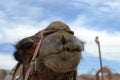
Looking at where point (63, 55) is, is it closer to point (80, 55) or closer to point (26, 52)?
point (80, 55)

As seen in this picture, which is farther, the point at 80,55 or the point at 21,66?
the point at 21,66

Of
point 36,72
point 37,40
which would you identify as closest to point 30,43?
point 37,40

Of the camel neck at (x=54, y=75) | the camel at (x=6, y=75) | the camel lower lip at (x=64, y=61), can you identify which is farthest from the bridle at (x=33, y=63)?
the camel at (x=6, y=75)

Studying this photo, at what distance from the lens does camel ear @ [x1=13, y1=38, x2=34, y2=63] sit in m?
4.09

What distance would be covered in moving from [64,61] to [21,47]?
0.96 m

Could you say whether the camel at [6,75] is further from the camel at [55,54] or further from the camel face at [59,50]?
the camel face at [59,50]

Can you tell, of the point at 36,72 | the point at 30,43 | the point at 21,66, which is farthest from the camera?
the point at 21,66

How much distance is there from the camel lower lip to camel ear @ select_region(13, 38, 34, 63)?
2.37 feet

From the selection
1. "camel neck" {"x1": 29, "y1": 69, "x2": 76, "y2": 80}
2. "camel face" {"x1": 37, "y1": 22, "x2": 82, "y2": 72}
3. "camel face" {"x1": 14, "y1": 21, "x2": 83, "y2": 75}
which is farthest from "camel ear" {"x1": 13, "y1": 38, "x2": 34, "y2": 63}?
"camel face" {"x1": 37, "y1": 22, "x2": 82, "y2": 72}

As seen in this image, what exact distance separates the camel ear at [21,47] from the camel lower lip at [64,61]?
0.72 m

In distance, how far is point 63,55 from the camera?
11.0 ft

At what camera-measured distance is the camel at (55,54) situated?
3.35 metres

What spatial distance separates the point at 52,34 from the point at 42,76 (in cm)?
46

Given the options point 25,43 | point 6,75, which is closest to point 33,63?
point 25,43
